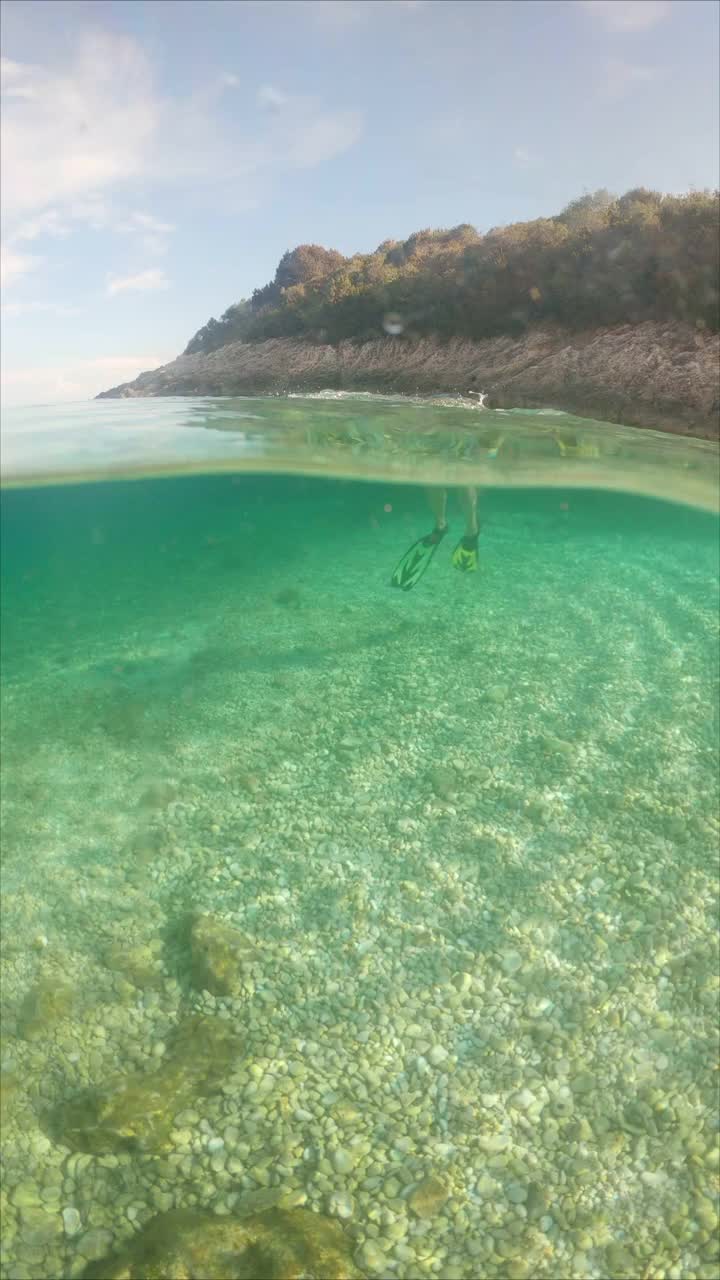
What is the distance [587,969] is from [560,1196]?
4.63 ft

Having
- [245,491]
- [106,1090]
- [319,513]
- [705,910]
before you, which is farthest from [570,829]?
[319,513]

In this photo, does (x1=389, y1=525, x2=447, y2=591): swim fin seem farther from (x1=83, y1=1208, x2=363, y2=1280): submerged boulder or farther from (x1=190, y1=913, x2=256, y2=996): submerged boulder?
(x1=83, y1=1208, x2=363, y2=1280): submerged boulder

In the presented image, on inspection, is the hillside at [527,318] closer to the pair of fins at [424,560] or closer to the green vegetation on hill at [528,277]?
the green vegetation on hill at [528,277]

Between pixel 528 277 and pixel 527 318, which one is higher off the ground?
pixel 528 277

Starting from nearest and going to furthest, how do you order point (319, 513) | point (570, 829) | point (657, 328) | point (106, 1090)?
1. point (106, 1090)
2. point (570, 829)
3. point (657, 328)
4. point (319, 513)

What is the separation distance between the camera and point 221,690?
8.79 m

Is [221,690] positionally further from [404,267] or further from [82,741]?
[404,267]

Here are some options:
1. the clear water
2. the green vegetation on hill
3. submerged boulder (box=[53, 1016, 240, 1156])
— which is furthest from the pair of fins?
submerged boulder (box=[53, 1016, 240, 1156])

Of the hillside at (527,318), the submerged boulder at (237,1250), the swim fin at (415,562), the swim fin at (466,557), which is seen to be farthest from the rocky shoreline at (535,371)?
the submerged boulder at (237,1250)

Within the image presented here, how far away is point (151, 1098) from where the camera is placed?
3.98 metres

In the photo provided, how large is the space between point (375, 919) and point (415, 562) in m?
9.76

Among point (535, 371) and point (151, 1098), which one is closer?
point (151, 1098)

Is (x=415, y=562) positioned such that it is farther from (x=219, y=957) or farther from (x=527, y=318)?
(x=219, y=957)

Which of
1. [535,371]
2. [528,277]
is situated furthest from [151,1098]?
[528,277]
